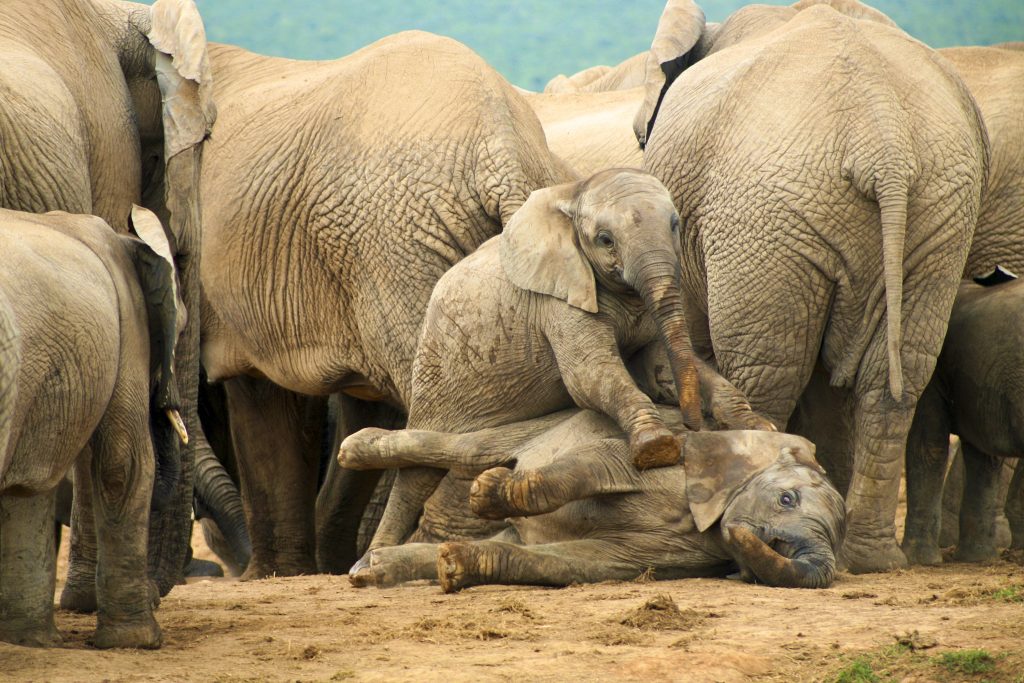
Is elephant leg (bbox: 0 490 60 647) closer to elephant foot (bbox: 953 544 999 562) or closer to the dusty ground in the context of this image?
the dusty ground

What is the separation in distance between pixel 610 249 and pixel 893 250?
82 cm

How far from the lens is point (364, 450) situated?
5.34m

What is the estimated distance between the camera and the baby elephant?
484 centimetres

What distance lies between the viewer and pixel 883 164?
5.07 metres

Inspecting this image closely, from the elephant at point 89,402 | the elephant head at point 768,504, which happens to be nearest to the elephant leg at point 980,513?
the elephant head at point 768,504

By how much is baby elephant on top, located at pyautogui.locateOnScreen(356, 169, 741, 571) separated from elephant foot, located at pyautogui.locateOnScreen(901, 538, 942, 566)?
113cm

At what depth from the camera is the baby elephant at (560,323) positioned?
4.84m

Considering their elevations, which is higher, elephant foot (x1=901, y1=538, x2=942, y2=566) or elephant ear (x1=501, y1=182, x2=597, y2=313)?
elephant ear (x1=501, y1=182, x2=597, y2=313)

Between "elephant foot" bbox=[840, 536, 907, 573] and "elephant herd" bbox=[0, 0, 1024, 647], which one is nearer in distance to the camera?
"elephant herd" bbox=[0, 0, 1024, 647]

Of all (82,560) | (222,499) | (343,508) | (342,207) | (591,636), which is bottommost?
(591,636)

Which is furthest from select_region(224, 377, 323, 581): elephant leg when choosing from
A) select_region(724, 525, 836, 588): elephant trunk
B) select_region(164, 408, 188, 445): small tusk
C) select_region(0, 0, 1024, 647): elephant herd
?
select_region(724, 525, 836, 588): elephant trunk

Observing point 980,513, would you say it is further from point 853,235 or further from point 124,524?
point 124,524

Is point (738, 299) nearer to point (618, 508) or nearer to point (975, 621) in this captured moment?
point (618, 508)

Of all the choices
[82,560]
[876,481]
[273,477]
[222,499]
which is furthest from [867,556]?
[222,499]
